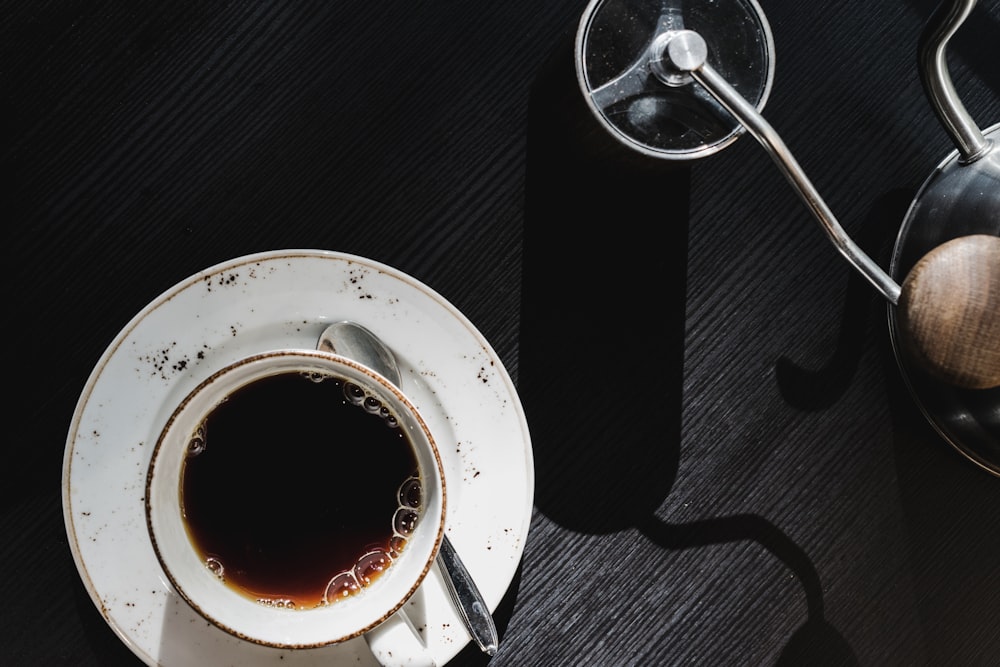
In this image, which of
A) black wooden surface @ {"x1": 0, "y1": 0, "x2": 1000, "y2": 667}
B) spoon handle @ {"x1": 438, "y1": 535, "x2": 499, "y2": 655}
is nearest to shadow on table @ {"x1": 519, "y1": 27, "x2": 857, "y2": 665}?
black wooden surface @ {"x1": 0, "y1": 0, "x2": 1000, "y2": 667}

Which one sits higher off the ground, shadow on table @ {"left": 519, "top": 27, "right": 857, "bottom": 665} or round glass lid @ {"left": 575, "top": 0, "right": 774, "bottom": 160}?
round glass lid @ {"left": 575, "top": 0, "right": 774, "bottom": 160}

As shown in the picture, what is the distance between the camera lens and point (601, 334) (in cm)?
79

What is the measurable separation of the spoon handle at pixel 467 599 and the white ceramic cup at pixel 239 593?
0.05 meters

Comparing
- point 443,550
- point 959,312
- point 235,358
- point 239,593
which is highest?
point 235,358

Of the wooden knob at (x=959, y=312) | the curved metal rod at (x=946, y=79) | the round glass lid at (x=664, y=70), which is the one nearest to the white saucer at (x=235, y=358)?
the round glass lid at (x=664, y=70)

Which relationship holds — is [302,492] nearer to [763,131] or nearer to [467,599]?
[467,599]

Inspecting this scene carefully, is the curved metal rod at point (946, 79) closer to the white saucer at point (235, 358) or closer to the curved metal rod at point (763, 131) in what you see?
the curved metal rod at point (763, 131)

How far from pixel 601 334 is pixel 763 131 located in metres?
0.25

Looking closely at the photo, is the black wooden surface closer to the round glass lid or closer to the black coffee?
the round glass lid

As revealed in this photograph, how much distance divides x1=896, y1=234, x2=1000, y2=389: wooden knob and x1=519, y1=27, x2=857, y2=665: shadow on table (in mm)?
217

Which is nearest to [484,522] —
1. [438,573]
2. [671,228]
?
[438,573]

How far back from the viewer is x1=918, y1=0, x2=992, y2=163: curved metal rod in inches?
25.7

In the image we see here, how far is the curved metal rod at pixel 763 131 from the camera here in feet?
2.06

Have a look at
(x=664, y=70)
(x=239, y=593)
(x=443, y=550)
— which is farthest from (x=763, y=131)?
(x=239, y=593)
